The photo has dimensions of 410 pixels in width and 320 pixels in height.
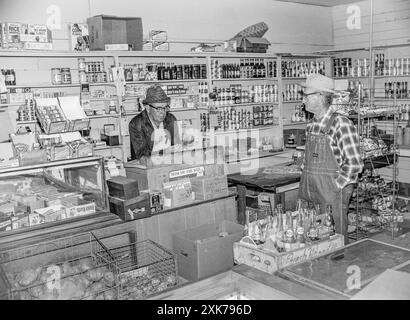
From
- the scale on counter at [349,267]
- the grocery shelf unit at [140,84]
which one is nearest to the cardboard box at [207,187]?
the scale on counter at [349,267]

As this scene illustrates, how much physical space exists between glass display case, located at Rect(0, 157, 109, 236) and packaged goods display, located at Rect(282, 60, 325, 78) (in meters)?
5.29

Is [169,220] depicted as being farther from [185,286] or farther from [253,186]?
[185,286]

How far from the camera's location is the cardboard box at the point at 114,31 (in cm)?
600

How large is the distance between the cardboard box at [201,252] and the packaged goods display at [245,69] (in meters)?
3.85

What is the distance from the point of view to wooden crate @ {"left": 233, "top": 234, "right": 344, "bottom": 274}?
2.88 meters

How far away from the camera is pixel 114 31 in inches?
240

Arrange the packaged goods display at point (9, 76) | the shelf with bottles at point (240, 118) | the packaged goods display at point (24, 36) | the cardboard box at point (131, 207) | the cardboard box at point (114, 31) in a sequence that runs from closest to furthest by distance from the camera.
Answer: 1. the cardboard box at point (131, 207)
2. the packaged goods display at point (24, 36)
3. the packaged goods display at point (9, 76)
4. the cardboard box at point (114, 31)
5. the shelf with bottles at point (240, 118)

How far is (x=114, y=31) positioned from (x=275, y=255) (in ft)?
14.0

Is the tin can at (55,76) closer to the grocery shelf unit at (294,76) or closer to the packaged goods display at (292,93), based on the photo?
the grocery shelf unit at (294,76)

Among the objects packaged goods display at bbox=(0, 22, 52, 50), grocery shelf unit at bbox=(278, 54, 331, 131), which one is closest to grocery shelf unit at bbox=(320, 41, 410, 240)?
grocery shelf unit at bbox=(278, 54, 331, 131)

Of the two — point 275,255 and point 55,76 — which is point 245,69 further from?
point 275,255

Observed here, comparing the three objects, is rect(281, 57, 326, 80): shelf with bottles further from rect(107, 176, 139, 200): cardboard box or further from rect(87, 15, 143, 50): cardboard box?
rect(107, 176, 139, 200): cardboard box
